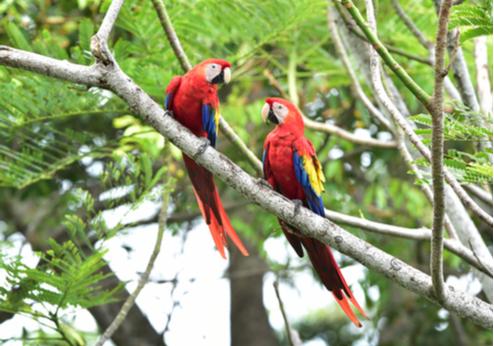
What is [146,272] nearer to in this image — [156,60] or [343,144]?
[156,60]

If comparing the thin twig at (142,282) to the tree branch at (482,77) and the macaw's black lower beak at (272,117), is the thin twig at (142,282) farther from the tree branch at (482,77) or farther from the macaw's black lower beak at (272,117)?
the tree branch at (482,77)

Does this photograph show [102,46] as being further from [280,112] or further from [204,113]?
[280,112]

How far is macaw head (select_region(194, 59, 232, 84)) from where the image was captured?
3119mm

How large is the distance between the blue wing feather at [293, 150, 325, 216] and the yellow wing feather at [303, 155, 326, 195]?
13mm

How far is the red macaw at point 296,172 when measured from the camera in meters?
2.93

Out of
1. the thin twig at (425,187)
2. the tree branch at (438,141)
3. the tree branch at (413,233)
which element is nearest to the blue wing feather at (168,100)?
the tree branch at (413,233)

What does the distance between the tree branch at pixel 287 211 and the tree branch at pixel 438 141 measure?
0.15m

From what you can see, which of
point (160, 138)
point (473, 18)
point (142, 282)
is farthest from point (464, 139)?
point (160, 138)

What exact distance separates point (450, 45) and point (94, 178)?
2.70 metres

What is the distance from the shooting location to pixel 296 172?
3080mm

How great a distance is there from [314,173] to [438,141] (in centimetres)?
125

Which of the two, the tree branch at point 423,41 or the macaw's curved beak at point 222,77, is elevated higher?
the macaw's curved beak at point 222,77

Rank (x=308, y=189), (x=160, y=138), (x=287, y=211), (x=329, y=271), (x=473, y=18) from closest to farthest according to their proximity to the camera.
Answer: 1. (x=473, y=18)
2. (x=287, y=211)
3. (x=329, y=271)
4. (x=308, y=189)
5. (x=160, y=138)

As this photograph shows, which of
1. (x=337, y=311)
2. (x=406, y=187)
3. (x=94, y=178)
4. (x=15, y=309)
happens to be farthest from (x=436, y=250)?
(x=337, y=311)
